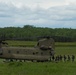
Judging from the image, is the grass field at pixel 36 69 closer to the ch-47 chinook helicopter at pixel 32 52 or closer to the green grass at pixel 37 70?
the green grass at pixel 37 70

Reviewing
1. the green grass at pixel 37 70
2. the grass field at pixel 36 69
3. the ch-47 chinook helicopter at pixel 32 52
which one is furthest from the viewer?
the ch-47 chinook helicopter at pixel 32 52

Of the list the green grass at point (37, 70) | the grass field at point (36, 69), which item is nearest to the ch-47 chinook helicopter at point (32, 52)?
the grass field at point (36, 69)

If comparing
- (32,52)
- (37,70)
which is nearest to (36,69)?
(37,70)

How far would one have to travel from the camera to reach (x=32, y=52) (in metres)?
39.5

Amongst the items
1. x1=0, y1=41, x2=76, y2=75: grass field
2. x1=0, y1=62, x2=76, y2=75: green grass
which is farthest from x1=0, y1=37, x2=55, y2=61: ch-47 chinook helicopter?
x1=0, y1=62, x2=76, y2=75: green grass

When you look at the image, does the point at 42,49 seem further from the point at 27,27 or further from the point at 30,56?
the point at 27,27

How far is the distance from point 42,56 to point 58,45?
1765 inches

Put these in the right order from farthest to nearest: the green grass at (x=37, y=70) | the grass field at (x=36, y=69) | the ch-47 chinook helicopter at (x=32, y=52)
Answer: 1. the ch-47 chinook helicopter at (x=32, y=52)
2. the grass field at (x=36, y=69)
3. the green grass at (x=37, y=70)

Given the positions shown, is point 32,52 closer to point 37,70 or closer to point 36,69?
point 36,69

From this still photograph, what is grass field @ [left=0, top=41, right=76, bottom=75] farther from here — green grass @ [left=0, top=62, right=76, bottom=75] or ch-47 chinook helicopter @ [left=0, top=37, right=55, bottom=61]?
ch-47 chinook helicopter @ [left=0, top=37, right=55, bottom=61]

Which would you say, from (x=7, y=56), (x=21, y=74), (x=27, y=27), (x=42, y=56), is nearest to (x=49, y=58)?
(x=42, y=56)

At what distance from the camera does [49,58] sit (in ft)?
130

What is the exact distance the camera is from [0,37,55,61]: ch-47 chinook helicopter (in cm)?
3838

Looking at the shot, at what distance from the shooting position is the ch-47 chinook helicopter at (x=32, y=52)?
38.4m
